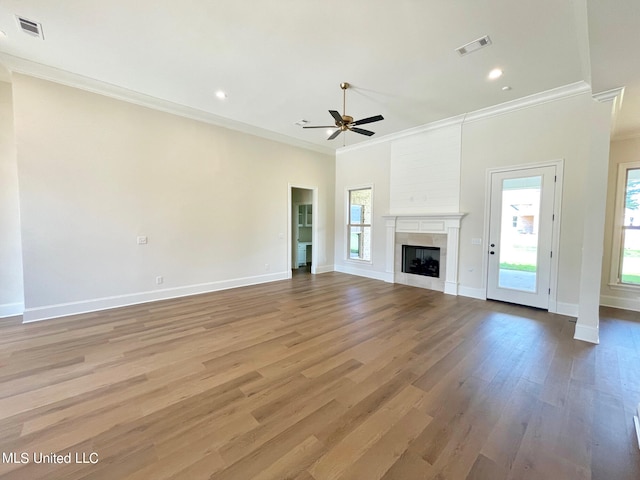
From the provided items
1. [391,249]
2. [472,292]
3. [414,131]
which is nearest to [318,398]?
[472,292]

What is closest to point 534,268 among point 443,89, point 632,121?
point 632,121

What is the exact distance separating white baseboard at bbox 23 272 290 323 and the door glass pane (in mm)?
5161

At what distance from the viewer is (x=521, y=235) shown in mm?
4465

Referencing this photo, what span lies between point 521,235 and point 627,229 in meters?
1.99

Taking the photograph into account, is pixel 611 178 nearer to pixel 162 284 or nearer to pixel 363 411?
pixel 363 411

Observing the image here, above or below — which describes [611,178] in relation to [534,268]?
above

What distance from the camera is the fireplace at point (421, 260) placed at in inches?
227

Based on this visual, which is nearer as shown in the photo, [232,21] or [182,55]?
[232,21]

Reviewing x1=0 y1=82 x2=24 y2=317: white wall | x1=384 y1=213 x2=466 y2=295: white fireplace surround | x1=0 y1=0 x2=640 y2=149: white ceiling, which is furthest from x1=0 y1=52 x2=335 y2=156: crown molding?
x1=384 y1=213 x2=466 y2=295: white fireplace surround

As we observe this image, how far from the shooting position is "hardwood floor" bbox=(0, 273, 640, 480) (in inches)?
60.5

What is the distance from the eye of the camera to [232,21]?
9.00 ft

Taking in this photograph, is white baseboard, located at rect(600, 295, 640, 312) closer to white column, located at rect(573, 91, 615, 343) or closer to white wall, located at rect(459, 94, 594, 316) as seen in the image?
white wall, located at rect(459, 94, 594, 316)

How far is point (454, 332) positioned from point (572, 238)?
255 cm

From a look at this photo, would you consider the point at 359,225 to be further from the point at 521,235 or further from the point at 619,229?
the point at 619,229
